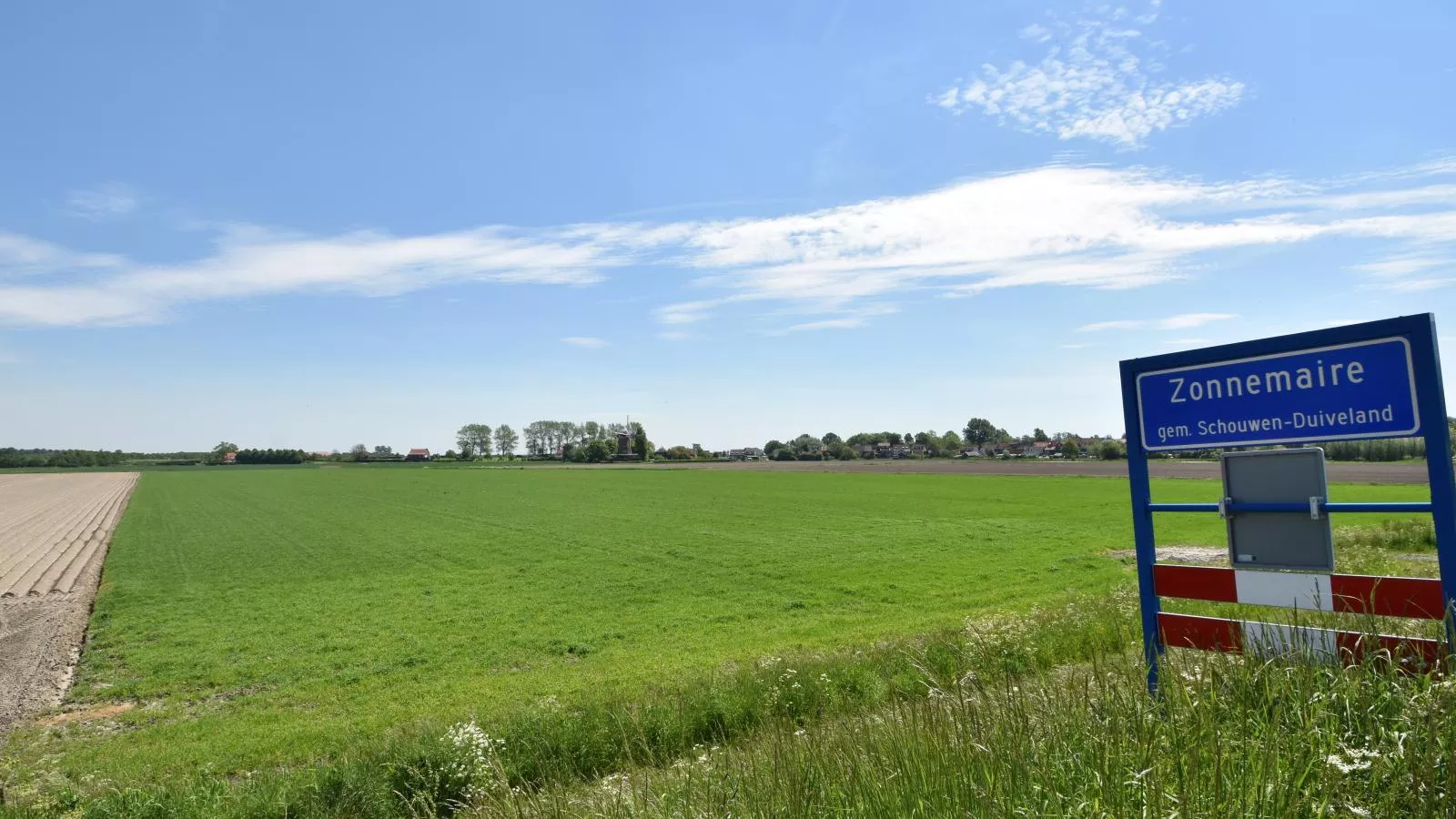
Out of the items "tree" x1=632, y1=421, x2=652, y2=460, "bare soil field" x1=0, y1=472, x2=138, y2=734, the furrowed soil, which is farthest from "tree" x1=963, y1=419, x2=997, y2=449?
"bare soil field" x1=0, y1=472, x2=138, y2=734

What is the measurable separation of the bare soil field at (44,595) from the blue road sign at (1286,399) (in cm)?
1586

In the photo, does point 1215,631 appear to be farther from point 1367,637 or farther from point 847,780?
point 847,780

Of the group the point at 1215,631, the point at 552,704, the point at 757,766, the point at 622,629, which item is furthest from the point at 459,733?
the point at 622,629

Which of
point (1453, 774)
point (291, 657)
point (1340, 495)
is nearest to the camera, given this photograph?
point (1453, 774)

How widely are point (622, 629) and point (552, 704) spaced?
747cm

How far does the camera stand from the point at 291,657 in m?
15.5

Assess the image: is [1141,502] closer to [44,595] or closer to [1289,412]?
[1289,412]

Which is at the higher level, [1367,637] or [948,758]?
[1367,637]

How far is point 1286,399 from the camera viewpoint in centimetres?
517

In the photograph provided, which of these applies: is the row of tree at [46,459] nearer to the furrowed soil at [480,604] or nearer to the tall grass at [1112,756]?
the furrowed soil at [480,604]

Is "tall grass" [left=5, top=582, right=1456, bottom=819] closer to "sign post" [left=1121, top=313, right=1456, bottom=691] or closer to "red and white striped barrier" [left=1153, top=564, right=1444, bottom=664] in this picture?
"red and white striped barrier" [left=1153, top=564, right=1444, bottom=664]

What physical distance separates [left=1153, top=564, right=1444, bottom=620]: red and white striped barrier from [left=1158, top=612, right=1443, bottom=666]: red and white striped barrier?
0.18 meters

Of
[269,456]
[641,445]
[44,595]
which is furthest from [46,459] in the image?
[44,595]

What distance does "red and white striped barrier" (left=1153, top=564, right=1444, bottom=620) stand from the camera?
186 inches
